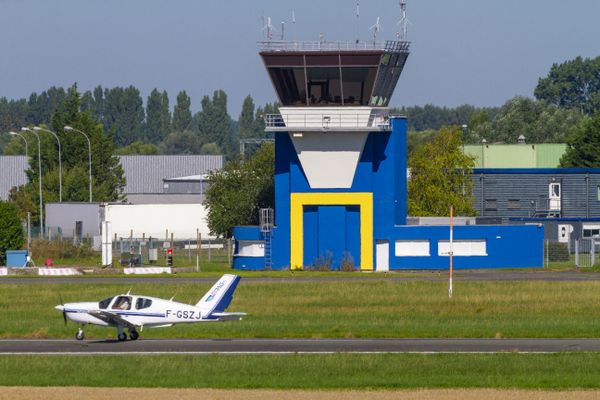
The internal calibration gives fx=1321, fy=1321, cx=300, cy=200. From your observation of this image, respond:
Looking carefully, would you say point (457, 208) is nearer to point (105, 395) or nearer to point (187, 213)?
point (187, 213)

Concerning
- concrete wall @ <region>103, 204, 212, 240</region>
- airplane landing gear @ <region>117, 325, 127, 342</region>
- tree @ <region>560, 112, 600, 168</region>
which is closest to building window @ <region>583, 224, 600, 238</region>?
concrete wall @ <region>103, 204, 212, 240</region>

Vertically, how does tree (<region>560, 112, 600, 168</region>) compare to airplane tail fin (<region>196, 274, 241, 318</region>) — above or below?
above

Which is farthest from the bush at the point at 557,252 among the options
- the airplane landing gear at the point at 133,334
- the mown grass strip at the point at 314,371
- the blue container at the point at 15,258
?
the mown grass strip at the point at 314,371

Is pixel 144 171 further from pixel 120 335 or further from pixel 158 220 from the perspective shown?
pixel 120 335

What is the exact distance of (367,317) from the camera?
5141cm

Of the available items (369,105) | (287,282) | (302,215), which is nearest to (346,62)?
(369,105)

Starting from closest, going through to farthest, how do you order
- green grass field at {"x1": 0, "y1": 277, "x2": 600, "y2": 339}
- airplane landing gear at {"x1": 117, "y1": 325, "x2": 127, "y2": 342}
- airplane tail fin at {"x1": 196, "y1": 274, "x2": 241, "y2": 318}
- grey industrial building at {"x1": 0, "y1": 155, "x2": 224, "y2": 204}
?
airplane tail fin at {"x1": 196, "y1": 274, "x2": 241, "y2": 318}, airplane landing gear at {"x1": 117, "y1": 325, "x2": 127, "y2": 342}, green grass field at {"x1": 0, "y1": 277, "x2": 600, "y2": 339}, grey industrial building at {"x1": 0, "y1": 155, "x2": 224, "y2": 204}

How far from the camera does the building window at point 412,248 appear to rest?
82.8m

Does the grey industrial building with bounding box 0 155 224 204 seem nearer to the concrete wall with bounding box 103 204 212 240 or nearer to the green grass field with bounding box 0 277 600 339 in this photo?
the concrete wall with bounding box 103 204 212 240

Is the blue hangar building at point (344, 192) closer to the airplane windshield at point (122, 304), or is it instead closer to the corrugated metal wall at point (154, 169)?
the airplane windshield at point (122, 304)

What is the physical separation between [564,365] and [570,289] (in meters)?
26.4

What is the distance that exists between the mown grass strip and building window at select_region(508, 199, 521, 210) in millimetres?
76898

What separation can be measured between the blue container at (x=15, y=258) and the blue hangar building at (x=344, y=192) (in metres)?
13.8

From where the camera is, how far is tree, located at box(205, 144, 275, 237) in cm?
10781
